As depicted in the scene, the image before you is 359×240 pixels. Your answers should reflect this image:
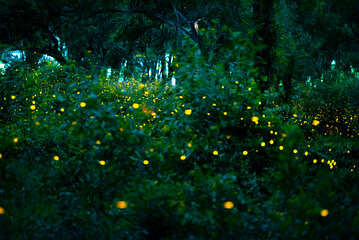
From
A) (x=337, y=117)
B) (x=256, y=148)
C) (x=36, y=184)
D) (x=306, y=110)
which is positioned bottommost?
(x=36, y=184)

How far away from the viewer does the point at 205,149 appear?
3.51 meters

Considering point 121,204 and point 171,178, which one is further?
point 171,178

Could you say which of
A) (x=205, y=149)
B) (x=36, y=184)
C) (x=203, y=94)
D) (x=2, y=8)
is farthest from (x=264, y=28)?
(x=2, y=8)

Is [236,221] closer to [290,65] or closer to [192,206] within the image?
[192,206]

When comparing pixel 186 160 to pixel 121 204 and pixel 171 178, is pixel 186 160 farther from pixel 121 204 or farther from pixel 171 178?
pixel 121 204

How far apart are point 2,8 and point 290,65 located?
7349mm

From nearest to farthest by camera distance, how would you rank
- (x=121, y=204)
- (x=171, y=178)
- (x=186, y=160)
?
(x=121, y=204), (x=171, y=178), (x=186, y=160)

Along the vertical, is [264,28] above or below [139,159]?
above

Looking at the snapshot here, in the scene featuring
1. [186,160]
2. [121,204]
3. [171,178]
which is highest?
[186,160]

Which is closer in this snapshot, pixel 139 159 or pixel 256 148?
pixel 139 159

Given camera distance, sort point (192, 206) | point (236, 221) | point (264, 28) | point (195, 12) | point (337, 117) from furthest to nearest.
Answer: point (195, 12)
point (337, 117)
point (264, 28)
point (192, 206)
point (236, 221)

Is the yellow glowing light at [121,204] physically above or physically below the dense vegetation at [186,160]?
below

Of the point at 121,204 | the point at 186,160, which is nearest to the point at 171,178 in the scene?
the point at 186,160

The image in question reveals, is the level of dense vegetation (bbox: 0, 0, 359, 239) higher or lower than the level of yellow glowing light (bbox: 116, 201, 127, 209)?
higher
